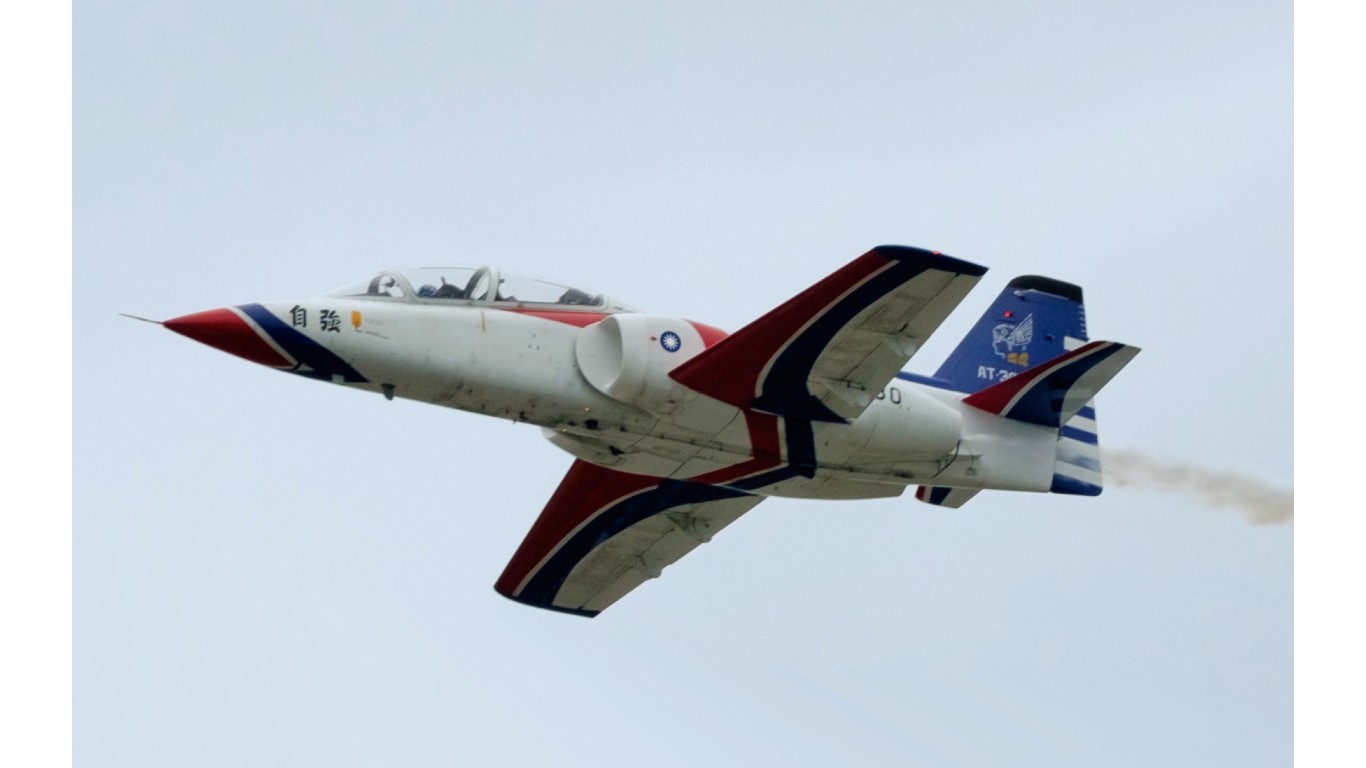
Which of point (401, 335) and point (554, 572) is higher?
point (401, 335)

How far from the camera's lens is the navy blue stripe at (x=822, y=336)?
2475 centimetres

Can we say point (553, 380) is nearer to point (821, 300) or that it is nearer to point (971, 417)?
point (821, 300)

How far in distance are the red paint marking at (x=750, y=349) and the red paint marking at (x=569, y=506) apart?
4468mm

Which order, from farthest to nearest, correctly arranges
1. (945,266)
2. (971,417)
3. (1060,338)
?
(1060,338), (971,417), (945,266)

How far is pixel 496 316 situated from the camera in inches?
1017

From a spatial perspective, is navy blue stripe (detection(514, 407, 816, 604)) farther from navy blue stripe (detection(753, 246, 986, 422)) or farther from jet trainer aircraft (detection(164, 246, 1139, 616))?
navy blue stripe (detection(753, 246, 986, 422))

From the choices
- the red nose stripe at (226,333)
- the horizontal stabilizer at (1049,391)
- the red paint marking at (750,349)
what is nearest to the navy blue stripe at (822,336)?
the red paint marking at (750,349)

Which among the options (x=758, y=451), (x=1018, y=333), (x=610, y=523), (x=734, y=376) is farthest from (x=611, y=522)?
(x=1018, y=333)

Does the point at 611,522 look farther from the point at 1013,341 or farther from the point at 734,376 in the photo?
the point at 1013,341

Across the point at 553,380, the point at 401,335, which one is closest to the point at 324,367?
the point at 401,335

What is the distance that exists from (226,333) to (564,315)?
4341mm

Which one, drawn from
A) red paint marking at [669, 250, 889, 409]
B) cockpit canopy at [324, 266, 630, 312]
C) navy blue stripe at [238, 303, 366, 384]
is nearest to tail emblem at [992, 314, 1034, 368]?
red paint marking at [669, 250, 889, 409]

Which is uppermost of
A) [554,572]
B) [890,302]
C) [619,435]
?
[890,302]

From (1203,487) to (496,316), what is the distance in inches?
478
